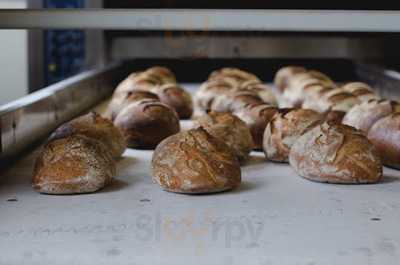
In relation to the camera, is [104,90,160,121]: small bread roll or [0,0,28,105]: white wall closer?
[104,90,160,121]: small bread roll

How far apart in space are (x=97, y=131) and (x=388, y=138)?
38.1 inches

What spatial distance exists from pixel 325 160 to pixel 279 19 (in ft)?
1.44

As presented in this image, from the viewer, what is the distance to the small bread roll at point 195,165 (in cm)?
192

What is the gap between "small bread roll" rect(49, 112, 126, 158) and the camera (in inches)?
91.8

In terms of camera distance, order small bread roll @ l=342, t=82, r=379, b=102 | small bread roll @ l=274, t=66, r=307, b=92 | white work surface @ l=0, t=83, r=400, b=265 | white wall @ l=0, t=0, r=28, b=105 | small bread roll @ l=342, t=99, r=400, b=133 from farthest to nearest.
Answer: white wall @ l=0, t=0, r=28, b=105, small bread roll @ l=274, t=66, r=307, b=92, small bread roll @ l=342, t=82, r=379, b=102, small bread roll @ l=342, t=99, r=400, b=133, white work surface @ l=0, t=83, r=400, b=265

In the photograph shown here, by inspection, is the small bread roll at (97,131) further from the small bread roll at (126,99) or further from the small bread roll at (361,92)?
the small bread roll at (361,92)

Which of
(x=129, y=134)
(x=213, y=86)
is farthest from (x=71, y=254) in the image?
(x=213, y=86)

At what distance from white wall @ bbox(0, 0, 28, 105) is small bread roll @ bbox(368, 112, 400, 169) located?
3.27 m

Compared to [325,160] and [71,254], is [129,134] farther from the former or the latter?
[71,254]

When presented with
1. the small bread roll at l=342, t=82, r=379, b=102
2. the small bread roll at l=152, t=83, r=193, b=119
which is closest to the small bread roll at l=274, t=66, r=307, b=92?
the small bread roll at l=342, t=82, r=379, b=102

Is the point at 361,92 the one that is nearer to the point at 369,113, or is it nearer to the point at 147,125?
the point at 369,113

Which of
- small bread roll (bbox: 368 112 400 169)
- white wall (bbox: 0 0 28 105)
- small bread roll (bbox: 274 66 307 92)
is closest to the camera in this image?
small bread roll (bbox: 368 112 400 169)

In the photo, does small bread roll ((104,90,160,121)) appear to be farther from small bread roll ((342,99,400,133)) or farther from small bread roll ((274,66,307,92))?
small bread roll ((274,66,307,92))

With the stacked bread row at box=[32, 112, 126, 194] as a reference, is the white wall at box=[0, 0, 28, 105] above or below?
below
